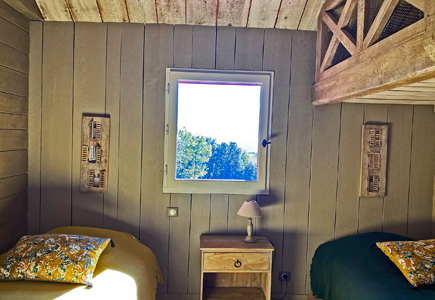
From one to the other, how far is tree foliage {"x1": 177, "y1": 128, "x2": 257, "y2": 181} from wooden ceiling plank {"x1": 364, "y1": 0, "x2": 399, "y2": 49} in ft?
4.26

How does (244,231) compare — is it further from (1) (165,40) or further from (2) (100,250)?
(1) (165,40)

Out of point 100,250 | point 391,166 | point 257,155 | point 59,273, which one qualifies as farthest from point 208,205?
point 391,166

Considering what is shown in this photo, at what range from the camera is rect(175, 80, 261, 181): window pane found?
8.79 feet

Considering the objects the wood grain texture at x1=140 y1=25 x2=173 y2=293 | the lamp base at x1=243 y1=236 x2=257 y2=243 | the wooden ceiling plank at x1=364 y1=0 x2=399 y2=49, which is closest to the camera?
the wooden ceiling plank at x1=364 y1=0 x2=399 y2=49

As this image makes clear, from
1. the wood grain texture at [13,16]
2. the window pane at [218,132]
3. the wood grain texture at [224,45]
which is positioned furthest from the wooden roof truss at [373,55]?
the wood grain texture at [13,16]

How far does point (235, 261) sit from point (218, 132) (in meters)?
1.04

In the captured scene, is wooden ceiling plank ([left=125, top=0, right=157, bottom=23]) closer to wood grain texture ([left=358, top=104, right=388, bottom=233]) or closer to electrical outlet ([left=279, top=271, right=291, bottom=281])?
wood grain texture ([left=358, top=104, right=388, bottom=233])

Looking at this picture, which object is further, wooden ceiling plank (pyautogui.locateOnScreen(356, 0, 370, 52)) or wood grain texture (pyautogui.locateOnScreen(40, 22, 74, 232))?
wood grain texture (pyautogui.locateOnScreen(40, 22, 74, 232))

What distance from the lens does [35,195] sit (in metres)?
2.63

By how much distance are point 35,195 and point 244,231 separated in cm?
176

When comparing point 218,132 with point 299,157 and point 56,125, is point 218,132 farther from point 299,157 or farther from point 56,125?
point 56,125

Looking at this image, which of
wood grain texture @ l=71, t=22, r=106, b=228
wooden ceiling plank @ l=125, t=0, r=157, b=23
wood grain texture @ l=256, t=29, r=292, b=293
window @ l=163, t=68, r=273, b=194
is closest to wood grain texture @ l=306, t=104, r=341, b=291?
wood grain texture @ l=256, t=29, r=292, b=293

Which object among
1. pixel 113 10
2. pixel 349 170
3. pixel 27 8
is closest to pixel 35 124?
pixel 27 8

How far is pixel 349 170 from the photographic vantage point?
2.73 metres
